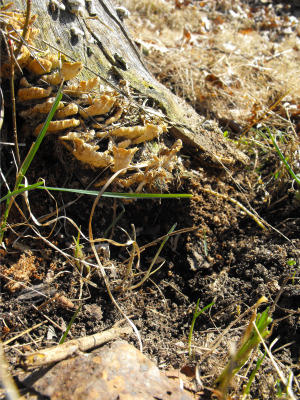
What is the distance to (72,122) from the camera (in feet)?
5.41

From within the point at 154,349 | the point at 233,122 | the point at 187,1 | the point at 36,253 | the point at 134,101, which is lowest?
the point at 154,349

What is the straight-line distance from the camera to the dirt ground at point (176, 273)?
1477 millimetres

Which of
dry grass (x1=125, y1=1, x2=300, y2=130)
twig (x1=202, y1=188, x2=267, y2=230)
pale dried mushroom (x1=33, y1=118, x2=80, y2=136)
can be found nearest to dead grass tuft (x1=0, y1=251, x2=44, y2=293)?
pale dried mushroom (x1=33, y1=118, x2=80, y2=136)

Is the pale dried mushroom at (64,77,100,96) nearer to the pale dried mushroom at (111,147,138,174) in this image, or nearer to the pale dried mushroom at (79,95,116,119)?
the pale dried mushroom at (79,95,116,119)

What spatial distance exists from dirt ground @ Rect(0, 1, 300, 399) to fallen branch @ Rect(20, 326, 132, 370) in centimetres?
13

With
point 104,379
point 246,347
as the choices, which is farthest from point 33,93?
point 246,347

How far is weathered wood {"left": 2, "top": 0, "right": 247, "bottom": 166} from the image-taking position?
198 cm

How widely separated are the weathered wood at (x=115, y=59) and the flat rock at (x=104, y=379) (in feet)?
4.49

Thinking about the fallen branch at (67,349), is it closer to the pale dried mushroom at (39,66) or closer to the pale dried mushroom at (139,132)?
the pale dried mushroom at (139,132)

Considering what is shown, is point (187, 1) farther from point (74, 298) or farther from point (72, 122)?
point (74, 298)

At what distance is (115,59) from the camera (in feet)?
7.13

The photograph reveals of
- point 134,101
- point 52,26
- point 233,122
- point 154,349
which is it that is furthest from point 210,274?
point 52,26

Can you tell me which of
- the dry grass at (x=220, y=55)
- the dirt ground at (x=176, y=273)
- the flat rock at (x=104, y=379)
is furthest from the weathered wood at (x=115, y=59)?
the flat rock at (x=104, y=379)

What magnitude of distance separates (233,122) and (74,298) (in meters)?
2.12
